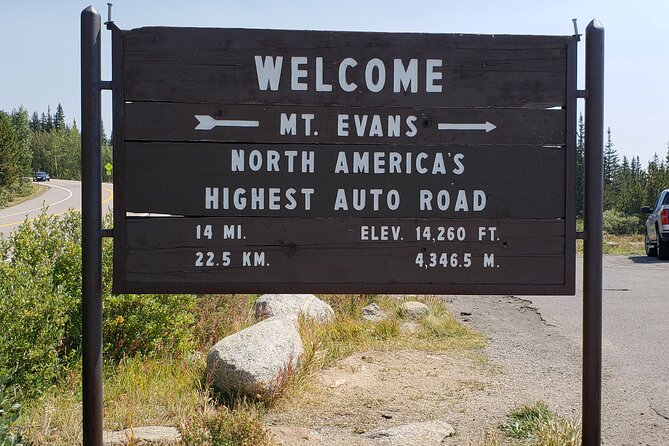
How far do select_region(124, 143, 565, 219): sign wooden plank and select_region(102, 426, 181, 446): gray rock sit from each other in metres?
1.56

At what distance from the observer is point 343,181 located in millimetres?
3609

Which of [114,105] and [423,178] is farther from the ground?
[114,105]

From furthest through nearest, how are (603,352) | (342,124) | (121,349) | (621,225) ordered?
(621,225) < (603,352) < (121,349) < (342,124)

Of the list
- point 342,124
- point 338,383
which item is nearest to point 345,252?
point 342,124

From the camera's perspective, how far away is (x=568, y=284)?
144 inches

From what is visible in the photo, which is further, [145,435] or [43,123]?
[43,123]

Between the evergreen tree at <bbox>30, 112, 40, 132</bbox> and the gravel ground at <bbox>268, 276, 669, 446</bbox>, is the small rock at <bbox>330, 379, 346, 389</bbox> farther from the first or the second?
the evergreen tree at <bbox>30, 112, 40, 132</bbox>

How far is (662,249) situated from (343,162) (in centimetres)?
1852

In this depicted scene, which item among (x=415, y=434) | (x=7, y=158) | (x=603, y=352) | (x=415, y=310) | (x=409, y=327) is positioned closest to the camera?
(x=415, y=434)

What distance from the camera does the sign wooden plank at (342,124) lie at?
11.7ft

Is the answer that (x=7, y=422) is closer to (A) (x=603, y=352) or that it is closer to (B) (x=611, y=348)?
(A) (x=603, y=352)

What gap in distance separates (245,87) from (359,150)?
0.68m

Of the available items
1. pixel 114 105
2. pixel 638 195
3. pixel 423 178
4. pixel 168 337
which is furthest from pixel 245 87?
pixel 638 195

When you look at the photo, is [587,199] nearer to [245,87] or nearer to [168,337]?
[245,87]
